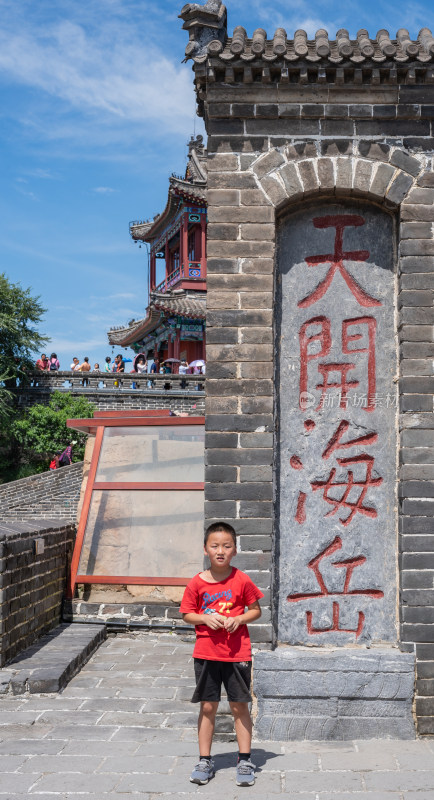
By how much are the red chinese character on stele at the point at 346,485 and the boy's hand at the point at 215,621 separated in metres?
1.49

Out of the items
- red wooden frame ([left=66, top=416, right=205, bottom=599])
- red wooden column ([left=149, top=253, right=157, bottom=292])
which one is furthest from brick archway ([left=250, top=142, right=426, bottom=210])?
red wooden column ([left=149, top=253, right=157, bottom=292])

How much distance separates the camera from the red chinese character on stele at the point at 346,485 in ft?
19.0

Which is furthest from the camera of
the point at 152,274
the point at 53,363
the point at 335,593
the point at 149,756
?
the point at 152,274

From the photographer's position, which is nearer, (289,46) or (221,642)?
(221,642)

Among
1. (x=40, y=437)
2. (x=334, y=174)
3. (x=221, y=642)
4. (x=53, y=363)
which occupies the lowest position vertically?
(x=221, y=642)

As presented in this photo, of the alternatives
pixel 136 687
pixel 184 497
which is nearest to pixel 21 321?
pixel 184 497

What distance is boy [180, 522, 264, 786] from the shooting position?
14.8 feet

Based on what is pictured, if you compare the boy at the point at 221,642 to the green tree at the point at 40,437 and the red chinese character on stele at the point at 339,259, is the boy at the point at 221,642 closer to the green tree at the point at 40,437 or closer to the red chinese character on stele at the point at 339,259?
the red chinese character on stele at the point at 339,259

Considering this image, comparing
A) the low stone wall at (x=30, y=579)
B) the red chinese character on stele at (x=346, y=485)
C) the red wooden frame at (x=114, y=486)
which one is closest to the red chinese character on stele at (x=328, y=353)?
the red chinese character on stele at (x=346, y=485)

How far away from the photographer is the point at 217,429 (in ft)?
18.6

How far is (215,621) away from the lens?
14.5ft

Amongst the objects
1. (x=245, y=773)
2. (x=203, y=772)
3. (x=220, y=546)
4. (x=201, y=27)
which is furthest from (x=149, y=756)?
(x=201, y=27)

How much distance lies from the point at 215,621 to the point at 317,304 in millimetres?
2485

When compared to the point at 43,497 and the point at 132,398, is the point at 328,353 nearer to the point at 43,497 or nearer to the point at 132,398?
the point at 43,497
